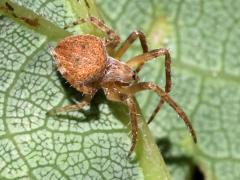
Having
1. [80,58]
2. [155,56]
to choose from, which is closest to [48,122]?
[80,58]

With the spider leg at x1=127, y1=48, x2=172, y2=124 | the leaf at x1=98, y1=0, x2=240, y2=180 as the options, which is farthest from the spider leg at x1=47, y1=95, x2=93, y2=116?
the leaf at x1=98, y1=0, x2=240, y2=180

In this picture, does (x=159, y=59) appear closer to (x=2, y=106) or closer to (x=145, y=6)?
(x=145, y=6)

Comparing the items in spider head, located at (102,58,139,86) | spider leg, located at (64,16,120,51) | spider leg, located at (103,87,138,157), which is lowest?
spider leg, located at (103,87,138,157)

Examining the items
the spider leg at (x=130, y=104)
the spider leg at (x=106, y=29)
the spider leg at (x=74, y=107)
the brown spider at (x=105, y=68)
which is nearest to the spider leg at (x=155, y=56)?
the brown spider at (x=105, y=68)

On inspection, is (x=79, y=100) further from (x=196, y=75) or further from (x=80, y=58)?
(x=196, y=75)

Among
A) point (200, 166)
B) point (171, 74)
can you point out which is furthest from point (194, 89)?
point (200, 166)

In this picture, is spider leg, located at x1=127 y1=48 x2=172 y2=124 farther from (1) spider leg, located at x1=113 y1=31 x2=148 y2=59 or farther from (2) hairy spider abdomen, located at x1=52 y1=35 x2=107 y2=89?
(2) hairy spider abdomen, located at x1=52 y1=35 x2=107 y2=89
